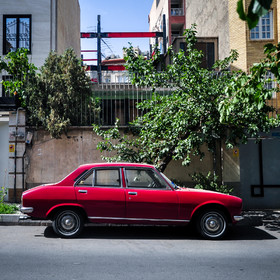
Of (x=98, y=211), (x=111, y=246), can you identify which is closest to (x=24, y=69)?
(x=98, y=211)

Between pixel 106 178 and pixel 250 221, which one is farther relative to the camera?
pixel 250 221

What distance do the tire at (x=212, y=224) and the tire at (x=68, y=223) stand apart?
8.24ft

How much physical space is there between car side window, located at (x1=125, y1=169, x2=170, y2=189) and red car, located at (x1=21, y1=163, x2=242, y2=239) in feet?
0.07

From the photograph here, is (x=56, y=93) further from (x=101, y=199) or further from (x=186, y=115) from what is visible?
(x=101, y=199)

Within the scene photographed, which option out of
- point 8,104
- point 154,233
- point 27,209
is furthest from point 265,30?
point 27,209

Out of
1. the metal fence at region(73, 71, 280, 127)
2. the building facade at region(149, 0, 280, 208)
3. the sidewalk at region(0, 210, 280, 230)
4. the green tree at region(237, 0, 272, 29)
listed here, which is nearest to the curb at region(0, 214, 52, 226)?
the sidewalk at region(0, 210, 280, 230)

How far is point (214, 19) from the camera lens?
68.2 ft

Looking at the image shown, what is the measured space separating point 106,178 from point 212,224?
96.9 inches

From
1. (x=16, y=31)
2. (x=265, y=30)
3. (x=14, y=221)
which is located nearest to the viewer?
(x=14, y=221)

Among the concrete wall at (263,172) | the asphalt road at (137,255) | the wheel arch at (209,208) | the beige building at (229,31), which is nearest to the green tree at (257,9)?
the asphalt road at (137,255)

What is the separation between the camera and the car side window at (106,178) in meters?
7.15

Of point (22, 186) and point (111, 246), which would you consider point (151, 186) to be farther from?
point (22, 186)

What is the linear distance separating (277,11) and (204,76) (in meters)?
9.60

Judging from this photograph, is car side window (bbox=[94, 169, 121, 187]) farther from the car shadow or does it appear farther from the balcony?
the balcony
